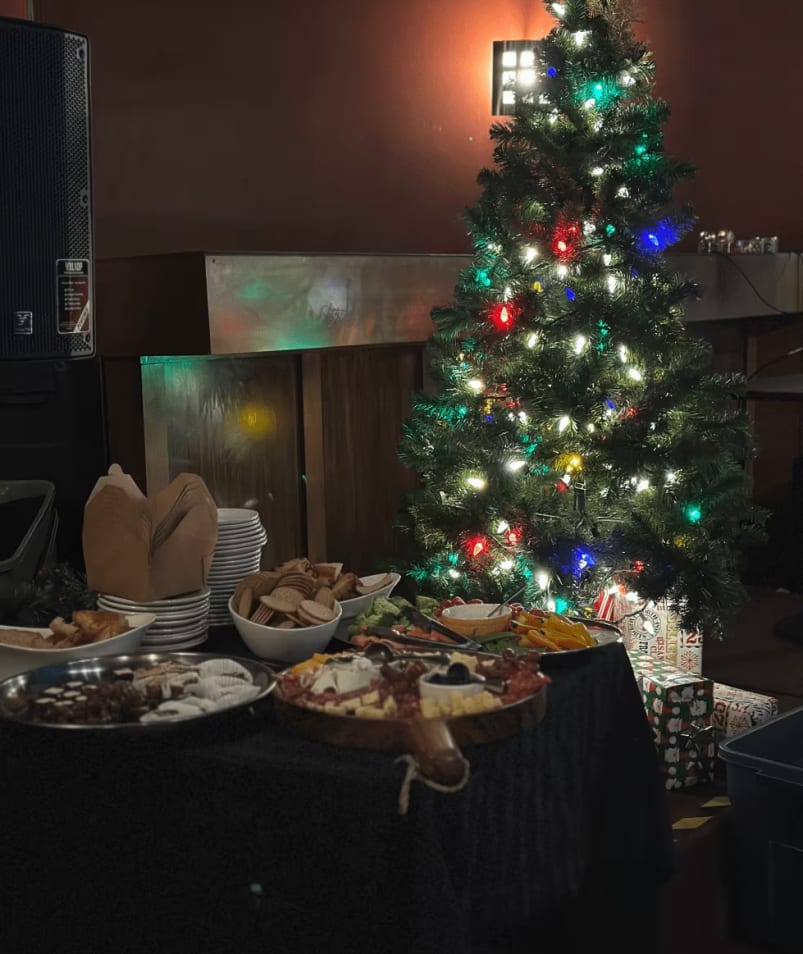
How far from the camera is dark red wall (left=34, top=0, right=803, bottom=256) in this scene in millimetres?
3633

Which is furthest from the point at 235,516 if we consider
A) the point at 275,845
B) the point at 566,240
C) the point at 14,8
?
the point at 14,8

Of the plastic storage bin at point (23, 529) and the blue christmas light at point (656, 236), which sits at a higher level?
the blue christmas light at point (656, 236)

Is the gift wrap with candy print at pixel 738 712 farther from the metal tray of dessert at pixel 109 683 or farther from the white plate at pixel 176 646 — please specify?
the metal tray of dessert at pixel 109 683

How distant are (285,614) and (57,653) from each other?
1.01 feet

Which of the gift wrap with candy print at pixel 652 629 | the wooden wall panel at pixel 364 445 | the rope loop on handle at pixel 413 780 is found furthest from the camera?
the wooden wall panel at pixel 364 445

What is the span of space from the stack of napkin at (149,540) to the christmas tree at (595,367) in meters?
1.13

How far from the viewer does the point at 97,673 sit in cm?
150

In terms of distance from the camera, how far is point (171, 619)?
1.76 metres

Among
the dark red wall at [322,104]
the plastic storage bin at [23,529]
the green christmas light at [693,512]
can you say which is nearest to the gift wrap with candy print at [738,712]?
the green christmas light at [693,512]

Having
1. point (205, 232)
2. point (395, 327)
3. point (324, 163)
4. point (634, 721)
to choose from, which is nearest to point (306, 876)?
point (634, 721)

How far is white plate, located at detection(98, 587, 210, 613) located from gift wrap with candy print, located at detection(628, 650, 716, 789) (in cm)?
110

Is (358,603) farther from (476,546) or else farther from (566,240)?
(566,240)

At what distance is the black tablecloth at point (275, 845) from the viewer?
1.25m

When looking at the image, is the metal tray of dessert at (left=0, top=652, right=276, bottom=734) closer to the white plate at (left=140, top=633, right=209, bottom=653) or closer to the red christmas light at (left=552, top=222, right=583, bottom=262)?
the white plate at (left=140, top=633, right=209, bottom=653)
